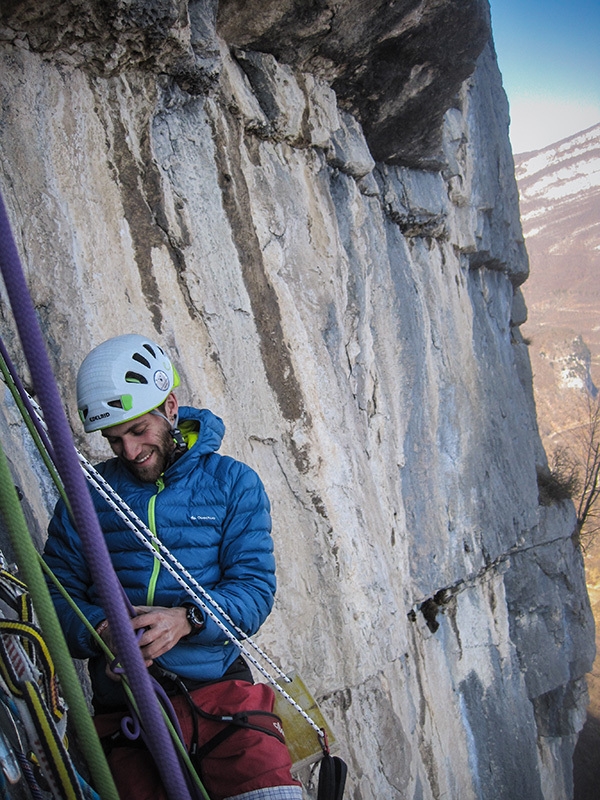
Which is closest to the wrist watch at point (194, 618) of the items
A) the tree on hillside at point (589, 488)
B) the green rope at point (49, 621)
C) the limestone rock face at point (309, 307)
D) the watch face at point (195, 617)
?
the watch face at point (195, 617)

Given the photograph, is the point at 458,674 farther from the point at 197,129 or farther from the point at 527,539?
the point at 197,129

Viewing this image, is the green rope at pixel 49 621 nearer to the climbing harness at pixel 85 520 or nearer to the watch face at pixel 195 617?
the climbing harness at pixel 85 520

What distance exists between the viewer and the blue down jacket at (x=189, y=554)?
1939mm

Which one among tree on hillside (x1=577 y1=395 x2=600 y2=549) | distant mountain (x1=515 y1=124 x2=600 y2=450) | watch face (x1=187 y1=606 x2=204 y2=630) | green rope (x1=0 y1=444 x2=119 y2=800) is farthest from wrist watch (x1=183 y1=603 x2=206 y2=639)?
distant mountain (x1=515 y1=124 x2=600 y2=450)

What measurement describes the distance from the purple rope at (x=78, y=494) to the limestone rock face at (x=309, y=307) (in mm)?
1836

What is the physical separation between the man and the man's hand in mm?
24

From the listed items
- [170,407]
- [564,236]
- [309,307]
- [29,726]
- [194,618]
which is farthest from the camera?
[564,236]

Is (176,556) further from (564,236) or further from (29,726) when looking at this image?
(564,236)

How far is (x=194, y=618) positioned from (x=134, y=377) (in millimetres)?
807

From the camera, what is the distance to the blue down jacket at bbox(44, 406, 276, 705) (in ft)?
6.36

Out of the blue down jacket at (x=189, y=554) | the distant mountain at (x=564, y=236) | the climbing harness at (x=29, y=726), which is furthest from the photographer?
the distant mountain at (x=564, y=236)

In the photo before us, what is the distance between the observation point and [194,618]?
181 centimetres

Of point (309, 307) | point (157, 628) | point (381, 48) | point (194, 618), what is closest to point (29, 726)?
point (157, 628)

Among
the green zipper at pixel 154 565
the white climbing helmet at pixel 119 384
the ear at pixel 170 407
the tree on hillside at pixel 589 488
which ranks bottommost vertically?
the tree on hillside at pixel 589 488
